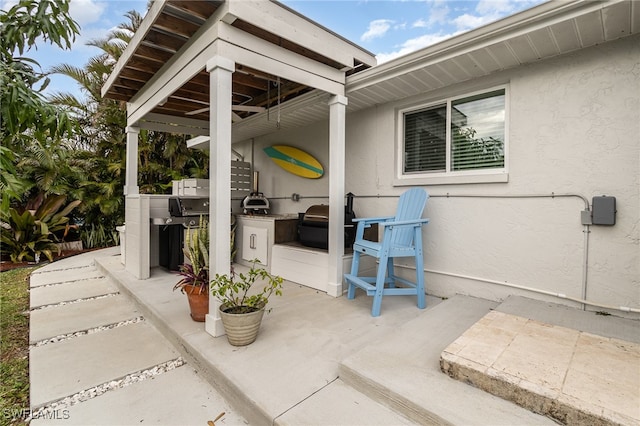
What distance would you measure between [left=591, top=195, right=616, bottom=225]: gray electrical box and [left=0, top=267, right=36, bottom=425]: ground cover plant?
166 inches

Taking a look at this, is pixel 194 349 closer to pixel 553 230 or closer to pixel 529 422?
pixel 529 422

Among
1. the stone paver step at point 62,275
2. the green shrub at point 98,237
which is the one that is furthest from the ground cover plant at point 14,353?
the green shrub at point 98,237

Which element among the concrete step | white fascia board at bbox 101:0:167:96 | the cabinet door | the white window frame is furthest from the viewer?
the cabinet door

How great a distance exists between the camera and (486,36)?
261 centimetres

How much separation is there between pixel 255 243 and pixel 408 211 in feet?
8.22

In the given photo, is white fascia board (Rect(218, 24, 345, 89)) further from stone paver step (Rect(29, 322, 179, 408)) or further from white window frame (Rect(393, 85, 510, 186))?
stone paver step (Rect(29, 322, 179, 408))

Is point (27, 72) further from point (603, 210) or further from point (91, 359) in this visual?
point (603, 210)

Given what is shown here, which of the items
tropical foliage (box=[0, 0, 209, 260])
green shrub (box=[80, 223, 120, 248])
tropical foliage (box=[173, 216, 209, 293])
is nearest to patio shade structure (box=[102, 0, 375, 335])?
tropical foliage (box=[173, 216, 209, 293])

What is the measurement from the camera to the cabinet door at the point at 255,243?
15.5 feet

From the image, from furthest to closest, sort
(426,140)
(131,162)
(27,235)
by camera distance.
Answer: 1. (27,235)
2. (131,162)
3. (426,140)

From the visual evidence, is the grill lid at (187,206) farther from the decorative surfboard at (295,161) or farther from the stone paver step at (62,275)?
the stone paver step at (62,275)

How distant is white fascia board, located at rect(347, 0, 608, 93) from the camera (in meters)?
2.24

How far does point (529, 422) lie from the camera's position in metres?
1.43

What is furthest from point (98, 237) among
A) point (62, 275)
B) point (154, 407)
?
point (154, 407)
